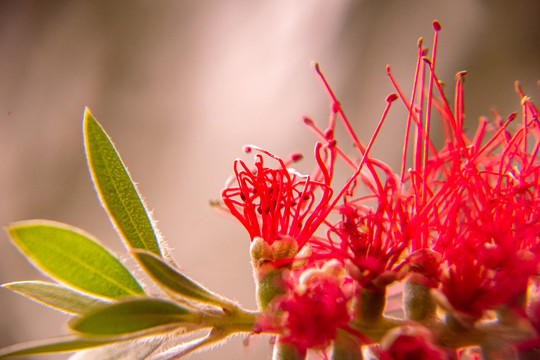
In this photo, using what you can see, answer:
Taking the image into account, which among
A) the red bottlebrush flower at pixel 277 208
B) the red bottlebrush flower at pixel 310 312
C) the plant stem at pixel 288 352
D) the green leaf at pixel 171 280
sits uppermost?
the red bottlebrush flower at pixel 277 208

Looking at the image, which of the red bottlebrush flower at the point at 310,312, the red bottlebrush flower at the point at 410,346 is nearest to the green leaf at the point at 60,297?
the red bottlebrush flower at the point at 310,312

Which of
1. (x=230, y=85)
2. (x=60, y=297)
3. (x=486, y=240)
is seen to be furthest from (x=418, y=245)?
(x=230, y=85)

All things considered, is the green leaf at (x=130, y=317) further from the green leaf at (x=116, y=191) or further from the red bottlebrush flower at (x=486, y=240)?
the red bottlebrush flower at (x=486, y=240)

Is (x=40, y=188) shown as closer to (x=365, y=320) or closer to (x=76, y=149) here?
(x=76, y=149)

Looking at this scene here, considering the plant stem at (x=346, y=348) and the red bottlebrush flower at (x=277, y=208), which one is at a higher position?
the red bottlebrush flower at (x=277, y=208)

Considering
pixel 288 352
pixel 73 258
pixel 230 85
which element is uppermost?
pixel 230 85

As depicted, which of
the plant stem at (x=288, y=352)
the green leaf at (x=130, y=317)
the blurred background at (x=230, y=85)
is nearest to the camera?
the green leaf at (x=130, y=317)

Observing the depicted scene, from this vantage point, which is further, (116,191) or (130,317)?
(116,191)

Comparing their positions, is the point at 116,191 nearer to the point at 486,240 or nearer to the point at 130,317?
the point at 130,317
